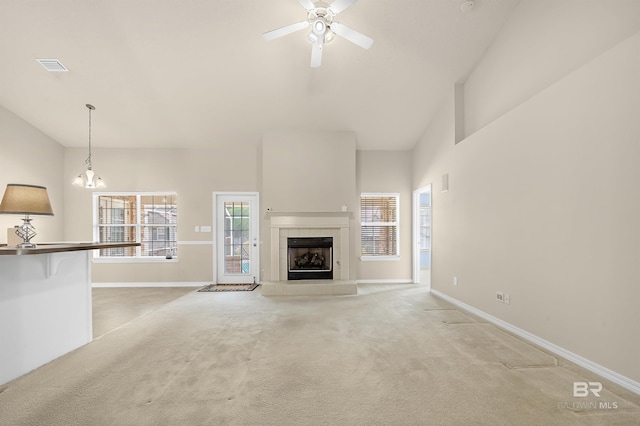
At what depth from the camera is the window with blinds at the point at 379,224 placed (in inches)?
245

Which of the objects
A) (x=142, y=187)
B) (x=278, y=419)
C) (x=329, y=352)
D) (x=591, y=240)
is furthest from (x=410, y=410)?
(x=142, y=187)

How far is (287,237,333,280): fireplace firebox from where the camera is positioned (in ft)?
18.1

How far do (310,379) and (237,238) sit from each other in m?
4.30

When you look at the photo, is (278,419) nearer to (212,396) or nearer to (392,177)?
(212,396)

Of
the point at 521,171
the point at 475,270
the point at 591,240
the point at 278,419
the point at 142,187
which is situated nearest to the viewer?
the point at 278,419

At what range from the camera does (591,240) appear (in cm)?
241

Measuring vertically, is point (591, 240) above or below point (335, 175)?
below

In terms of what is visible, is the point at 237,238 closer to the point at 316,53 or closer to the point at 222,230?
the point at 222,230

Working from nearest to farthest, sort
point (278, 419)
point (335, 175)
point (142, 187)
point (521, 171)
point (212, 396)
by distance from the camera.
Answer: point (278, 419)
point (212, 396)
point (521, 171)
point (335, 175)
point (142, 187)

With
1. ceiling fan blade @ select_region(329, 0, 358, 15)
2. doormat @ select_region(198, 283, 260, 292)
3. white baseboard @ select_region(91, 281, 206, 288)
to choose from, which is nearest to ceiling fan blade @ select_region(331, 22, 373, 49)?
ceiling fan blade @ select_region(329, 0, 358, 15)

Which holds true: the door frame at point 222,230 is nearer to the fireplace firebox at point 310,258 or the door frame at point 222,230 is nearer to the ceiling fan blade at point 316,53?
the fireplace firebox at point 310,258

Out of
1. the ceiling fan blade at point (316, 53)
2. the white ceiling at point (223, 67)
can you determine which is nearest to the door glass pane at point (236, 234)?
the white ceiling at point (223, 67)

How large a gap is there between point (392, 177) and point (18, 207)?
555 centimetres

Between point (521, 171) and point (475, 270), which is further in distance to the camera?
point (475, 270)
